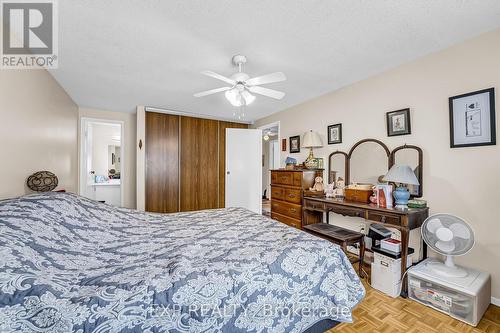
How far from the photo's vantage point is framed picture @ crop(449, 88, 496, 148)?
1771 mm

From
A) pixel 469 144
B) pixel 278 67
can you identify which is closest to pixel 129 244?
pixel 278 67

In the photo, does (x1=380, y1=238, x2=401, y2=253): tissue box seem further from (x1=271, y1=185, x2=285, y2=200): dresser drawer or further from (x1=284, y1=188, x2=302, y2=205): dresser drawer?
(x1=271, y1=185, x2=285, y2=200): dresser drawer

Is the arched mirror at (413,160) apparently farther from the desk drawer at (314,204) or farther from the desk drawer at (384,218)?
the desk drawer at (314,204)

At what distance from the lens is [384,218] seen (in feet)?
6.83

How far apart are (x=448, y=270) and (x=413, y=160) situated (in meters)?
1.07

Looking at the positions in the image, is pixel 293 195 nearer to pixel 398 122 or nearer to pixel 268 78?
pixel 398 122

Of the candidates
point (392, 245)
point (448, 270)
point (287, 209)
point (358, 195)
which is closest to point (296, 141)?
point (287, 209)

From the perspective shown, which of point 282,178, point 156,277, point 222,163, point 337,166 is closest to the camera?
point 156,277

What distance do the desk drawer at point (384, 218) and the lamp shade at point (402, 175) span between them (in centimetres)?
35

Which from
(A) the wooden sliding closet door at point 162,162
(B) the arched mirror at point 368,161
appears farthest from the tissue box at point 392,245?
(A) the wooden sliding closet door at point 162,162

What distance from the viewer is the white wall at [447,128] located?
5.86 ft

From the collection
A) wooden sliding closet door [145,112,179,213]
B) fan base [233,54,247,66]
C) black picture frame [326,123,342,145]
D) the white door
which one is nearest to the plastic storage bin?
black picture frame [326,123,342,145]

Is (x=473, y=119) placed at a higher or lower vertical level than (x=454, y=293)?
higher

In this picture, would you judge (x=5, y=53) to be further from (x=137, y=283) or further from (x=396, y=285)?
(x=396, y=285)
